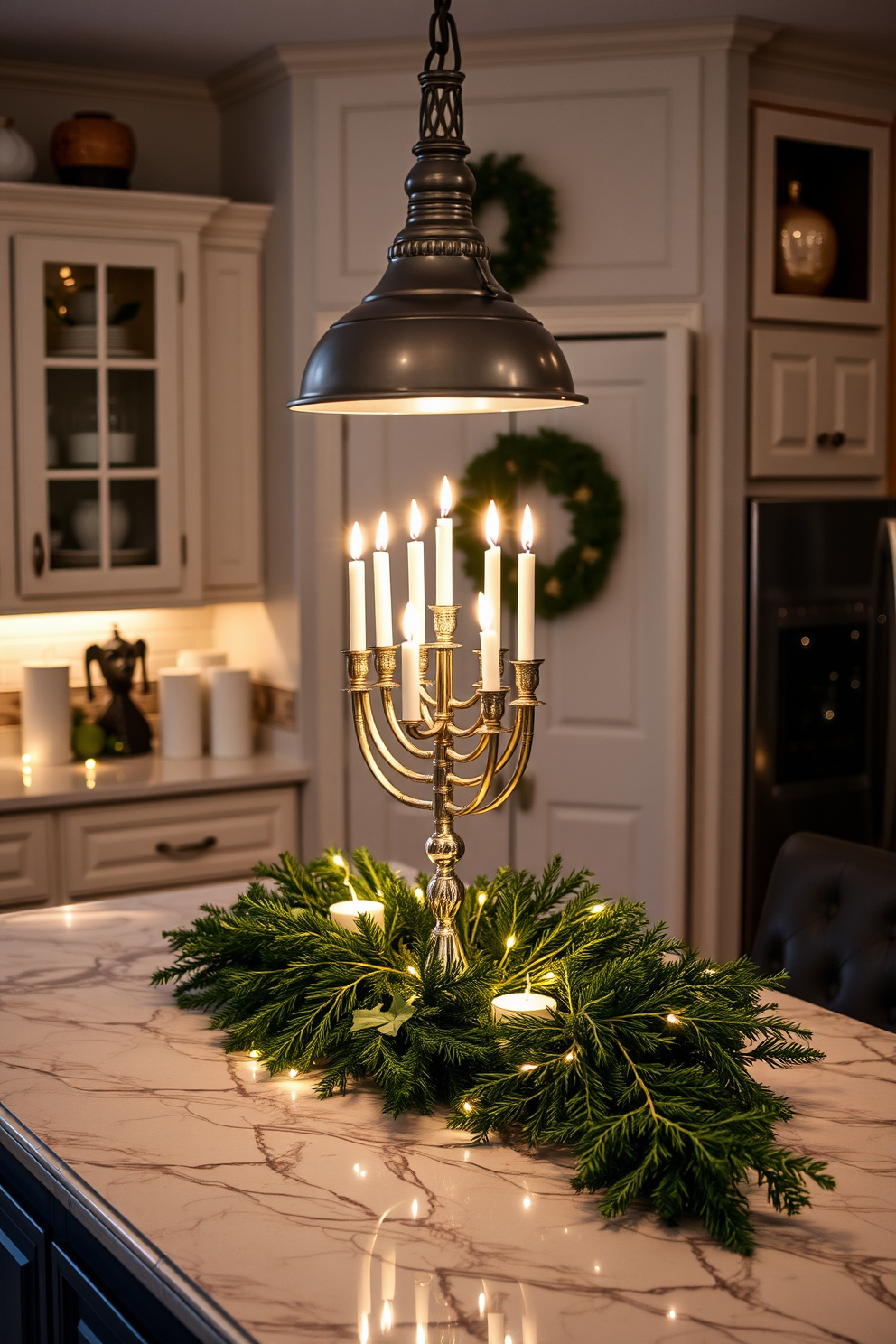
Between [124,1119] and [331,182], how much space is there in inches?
104

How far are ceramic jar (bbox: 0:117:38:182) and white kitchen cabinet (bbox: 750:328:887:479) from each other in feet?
6.04

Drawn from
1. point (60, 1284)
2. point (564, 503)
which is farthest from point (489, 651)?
point (564, 503)

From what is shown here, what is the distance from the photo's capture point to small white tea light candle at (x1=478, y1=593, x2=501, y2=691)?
148 centimetres

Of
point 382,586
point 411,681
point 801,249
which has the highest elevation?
point 801,249

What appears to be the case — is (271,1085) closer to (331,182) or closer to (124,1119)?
(124,1119)

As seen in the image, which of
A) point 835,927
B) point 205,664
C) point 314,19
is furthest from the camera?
point 205,664

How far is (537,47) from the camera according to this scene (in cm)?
330

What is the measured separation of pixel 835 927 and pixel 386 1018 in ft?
2.60

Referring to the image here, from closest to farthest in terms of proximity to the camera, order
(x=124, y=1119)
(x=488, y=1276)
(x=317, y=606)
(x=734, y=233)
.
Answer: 1. (x=488, y=1276)
2. (x=124, y=1119)
3. (x=734, y=233)
4. (x=317, y=606)

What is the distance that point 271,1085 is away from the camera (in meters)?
1.50

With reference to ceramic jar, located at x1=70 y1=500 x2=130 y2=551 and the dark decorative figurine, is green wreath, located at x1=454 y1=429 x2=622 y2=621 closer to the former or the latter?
ceramic jar, located at x1=70 y1=500 x2=130 y2=551

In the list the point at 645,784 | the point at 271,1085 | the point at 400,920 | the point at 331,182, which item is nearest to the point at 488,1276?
the point at 271,1085

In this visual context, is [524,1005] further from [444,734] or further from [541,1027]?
[444,734]

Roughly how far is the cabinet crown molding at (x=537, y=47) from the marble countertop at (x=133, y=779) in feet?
5.77
